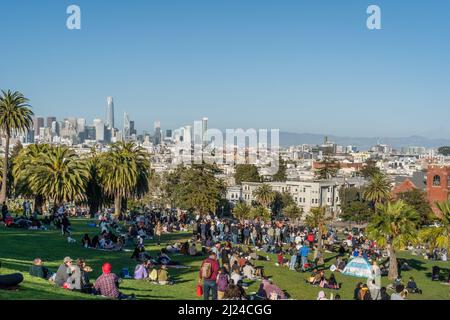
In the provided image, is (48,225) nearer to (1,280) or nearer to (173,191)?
(1,280)

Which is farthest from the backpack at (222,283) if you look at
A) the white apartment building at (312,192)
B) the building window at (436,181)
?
the white apartment building at (312,192)

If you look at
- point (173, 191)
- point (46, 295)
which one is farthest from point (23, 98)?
point (173, 191)

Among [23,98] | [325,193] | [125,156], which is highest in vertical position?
[23,98]

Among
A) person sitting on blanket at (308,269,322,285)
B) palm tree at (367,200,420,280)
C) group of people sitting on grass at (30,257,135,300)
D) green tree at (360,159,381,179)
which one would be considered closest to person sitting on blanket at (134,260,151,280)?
group of people sitting on grass at (30,257,135,300)

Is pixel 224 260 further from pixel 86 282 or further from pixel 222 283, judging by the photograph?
pixel 86 282

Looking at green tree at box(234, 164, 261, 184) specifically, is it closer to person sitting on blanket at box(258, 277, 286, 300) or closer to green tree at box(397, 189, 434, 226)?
green tree at box(397, 189, 434, 226)
